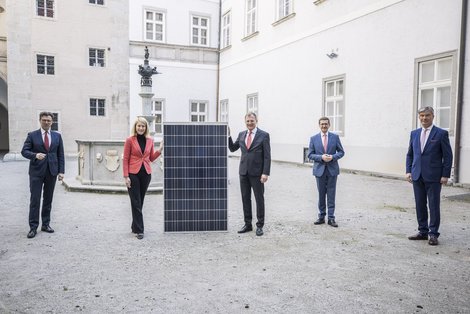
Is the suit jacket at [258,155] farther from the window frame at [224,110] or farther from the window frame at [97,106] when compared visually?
the window frame at [224,110]

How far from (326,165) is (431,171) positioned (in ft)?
5.25

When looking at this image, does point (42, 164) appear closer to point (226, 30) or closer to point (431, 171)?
point (431, 171)

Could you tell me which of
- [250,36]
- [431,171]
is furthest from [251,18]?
[431,171]

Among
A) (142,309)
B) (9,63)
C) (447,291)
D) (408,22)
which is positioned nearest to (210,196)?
(142,309)

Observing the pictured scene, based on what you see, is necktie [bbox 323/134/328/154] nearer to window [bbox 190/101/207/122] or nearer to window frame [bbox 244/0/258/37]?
window frame [bbox 244/0/258/37]

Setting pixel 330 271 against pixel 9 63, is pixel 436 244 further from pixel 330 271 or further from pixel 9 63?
pixel 9 63

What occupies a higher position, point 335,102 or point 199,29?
point 199,29

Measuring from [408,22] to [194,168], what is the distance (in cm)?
891

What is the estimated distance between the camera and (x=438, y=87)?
11.2 meters

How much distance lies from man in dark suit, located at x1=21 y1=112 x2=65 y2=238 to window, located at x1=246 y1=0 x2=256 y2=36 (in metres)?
16.5

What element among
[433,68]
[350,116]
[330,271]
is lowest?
[330,271]

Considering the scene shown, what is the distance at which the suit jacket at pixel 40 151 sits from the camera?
592cm

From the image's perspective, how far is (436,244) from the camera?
5.43m

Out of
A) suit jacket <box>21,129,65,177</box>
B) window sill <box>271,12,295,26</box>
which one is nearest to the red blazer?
suit jacket <box>21,129,65,177</box>
